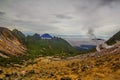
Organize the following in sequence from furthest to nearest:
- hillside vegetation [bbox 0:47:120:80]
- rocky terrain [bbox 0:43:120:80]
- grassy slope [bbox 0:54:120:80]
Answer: rocky terrain [bbox 0:43:120:80]
hillside vegetation [bbox 0:47:120:80]
grassy slope [bbox 0:54:120:80]

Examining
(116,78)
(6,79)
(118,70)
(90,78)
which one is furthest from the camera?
(6,79)

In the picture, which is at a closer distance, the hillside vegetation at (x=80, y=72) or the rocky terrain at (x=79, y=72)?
the hillside vegetation at (x=80, y=72)

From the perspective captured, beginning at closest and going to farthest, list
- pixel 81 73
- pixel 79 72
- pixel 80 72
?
pixel 81 73 → pixel 80 72 → pixel 79 72

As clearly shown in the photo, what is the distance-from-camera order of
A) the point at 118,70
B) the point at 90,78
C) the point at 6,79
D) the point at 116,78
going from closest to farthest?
the point at 116,78, the point at 90,78, the point at 118,70, the point at 6,79

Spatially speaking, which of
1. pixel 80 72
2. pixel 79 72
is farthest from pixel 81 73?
pixel 79 72

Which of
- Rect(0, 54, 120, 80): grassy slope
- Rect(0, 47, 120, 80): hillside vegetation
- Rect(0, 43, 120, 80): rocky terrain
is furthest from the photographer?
Rect(0, 43, 120, 80): rocky terrain

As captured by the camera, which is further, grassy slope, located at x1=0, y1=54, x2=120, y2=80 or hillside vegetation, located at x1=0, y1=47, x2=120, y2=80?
hillside vegetation, located at x1=0, y1=47, x2=120, y2=80

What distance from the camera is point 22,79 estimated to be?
55.2 m

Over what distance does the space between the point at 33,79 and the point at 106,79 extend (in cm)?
1825

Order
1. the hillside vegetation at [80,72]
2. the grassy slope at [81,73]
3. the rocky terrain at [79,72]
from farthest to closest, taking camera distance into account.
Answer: the rocky terrain at [79,72], the hillside vegetation at [80,72], the grassy slope at [81,73]

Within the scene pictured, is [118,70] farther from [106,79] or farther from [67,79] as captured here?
[67,79]

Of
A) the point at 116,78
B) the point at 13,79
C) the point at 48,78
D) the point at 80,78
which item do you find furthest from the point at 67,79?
the point at 13,79

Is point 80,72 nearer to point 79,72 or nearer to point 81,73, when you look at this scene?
point 79,72

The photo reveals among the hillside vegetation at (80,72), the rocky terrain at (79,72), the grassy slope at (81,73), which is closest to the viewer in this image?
the grassy slope at (81,73)
